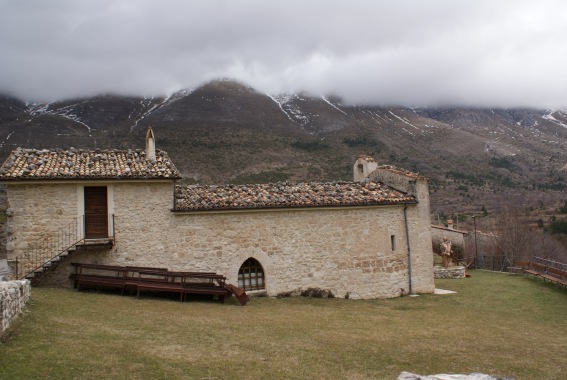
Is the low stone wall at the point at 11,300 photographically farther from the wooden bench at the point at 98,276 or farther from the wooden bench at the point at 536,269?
the wooden bench at the point at 536,269

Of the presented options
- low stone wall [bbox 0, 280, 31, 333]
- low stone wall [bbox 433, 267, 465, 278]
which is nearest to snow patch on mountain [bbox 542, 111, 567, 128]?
low stone wall [bbox 433, 267, 465, 278]

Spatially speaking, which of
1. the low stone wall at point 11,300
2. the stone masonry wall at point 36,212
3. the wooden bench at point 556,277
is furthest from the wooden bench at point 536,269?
the low stone wall at point 11,300

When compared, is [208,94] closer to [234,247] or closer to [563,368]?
[234,247]

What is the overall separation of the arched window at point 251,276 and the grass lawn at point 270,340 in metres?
0.85

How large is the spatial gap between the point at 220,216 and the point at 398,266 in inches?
320

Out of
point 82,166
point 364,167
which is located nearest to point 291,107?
point 364,167

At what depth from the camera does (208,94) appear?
10306 cm

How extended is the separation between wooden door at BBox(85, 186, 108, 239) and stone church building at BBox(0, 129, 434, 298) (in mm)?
37

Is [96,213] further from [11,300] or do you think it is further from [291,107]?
[291,107]

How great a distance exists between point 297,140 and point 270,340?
64.8m

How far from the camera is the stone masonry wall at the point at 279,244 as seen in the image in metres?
17.7

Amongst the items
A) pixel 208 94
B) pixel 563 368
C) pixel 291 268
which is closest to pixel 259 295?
pixel 291 268

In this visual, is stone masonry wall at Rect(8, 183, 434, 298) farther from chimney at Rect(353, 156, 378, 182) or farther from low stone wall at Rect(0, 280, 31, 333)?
low stone wall at Rect(0, 280, 31, 333)

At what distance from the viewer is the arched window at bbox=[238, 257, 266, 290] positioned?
1883cm
